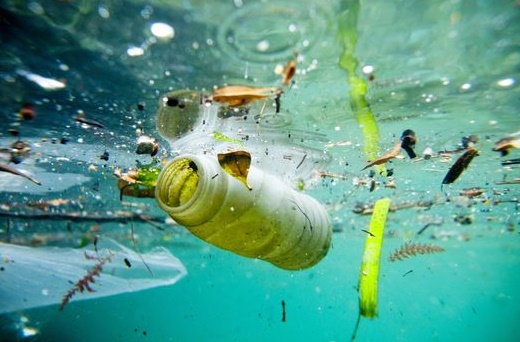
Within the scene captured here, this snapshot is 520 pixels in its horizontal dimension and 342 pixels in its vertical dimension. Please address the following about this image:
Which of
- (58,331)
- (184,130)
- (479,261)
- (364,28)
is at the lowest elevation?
(58,331)

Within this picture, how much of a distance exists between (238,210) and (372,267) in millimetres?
2366

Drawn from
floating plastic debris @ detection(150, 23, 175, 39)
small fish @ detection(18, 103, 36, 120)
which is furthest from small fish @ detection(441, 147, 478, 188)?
small fish @ detection(18, 103, 36, 120)

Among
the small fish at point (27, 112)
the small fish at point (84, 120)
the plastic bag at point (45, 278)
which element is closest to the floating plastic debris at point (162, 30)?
the small fish at point (84, 120)

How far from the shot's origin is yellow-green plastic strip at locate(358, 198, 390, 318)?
15.2 feet

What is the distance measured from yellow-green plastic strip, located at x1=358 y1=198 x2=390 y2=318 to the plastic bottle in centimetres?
95

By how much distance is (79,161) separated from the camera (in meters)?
11.3

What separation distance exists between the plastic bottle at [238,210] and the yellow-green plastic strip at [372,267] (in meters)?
0.95

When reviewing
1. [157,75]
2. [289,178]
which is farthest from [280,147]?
[157,75]

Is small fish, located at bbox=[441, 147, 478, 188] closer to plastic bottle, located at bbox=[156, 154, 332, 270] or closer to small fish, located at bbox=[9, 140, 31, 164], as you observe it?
plastic bottle, located at bbox=[156, 154, 332, 270]

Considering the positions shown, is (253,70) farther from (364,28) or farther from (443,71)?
(443,71)

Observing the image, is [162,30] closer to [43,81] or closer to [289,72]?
[289,72]

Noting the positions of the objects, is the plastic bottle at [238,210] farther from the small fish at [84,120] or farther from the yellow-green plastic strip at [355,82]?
the small fish at [84,120]

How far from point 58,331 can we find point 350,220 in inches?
1111

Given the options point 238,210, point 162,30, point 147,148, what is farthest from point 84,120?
point 238,210
